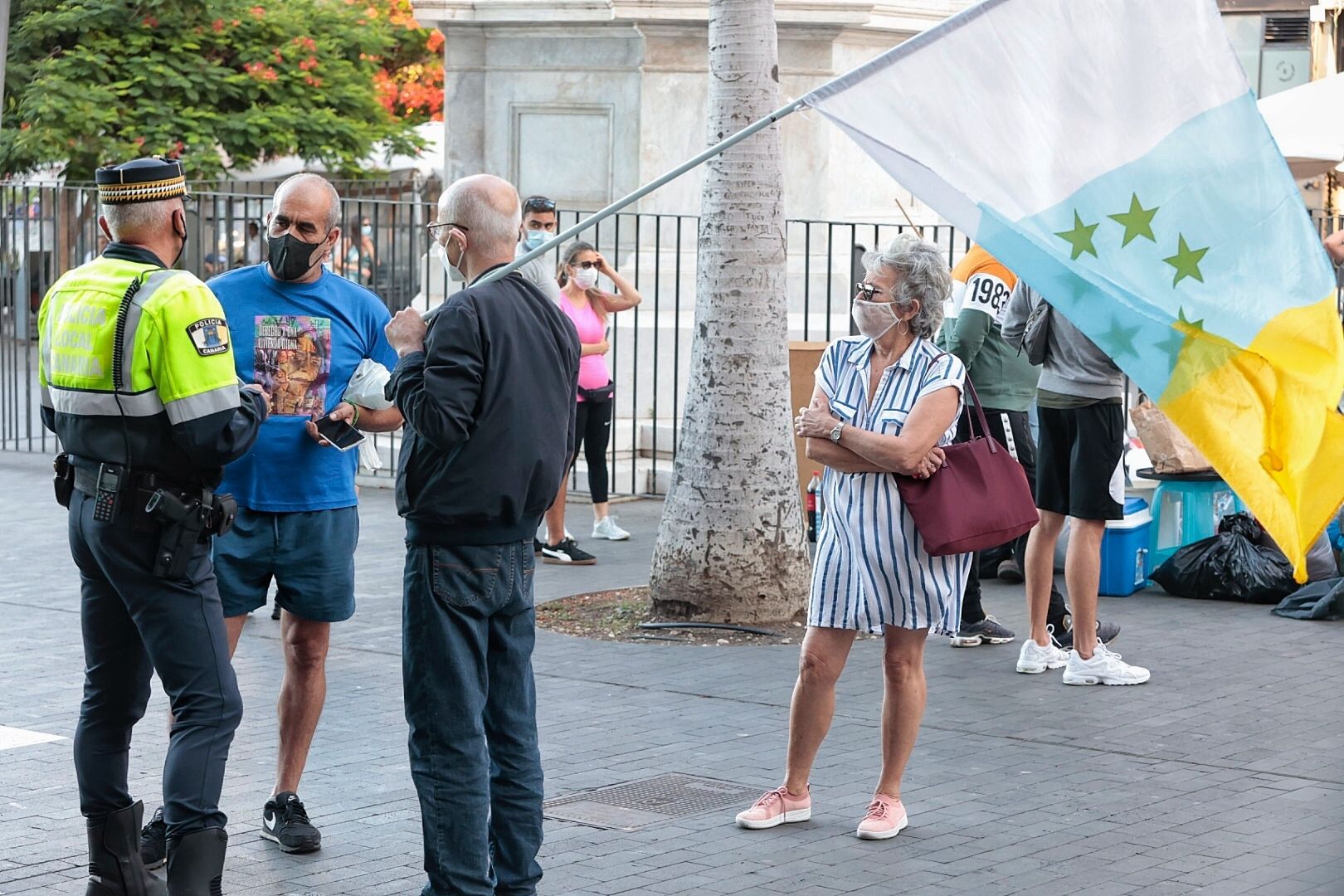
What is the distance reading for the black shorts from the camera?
7645 millimetres

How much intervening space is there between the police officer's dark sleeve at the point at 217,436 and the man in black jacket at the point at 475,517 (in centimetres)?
39

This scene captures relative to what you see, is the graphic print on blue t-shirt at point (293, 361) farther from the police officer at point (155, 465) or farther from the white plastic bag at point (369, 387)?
the police officer at point (155, 465)

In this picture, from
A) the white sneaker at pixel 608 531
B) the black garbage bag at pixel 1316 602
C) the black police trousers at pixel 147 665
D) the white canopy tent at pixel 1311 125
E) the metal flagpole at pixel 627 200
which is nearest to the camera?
the metal flagpole at pixel 627 200

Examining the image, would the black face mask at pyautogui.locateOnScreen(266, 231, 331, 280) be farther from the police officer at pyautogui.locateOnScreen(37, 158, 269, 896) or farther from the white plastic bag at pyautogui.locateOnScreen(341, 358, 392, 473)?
the police officer at pyautogui.locateOnScreen(37, 158, 269, 896)

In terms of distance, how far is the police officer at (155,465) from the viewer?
15.2 feet

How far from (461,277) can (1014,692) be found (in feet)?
12.0

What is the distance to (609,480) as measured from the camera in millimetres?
13445

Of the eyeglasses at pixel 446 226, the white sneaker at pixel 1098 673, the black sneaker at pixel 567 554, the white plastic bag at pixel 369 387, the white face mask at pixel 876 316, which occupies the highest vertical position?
the eyeglasses at pixel 446 226

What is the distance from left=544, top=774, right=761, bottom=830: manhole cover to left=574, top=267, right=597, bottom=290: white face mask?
4.86 m

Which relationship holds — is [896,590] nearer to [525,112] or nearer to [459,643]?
[459,643]

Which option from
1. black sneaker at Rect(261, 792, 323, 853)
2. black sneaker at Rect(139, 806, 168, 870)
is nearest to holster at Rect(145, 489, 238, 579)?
black sneaker at Rect(139, 806, 168, 870)

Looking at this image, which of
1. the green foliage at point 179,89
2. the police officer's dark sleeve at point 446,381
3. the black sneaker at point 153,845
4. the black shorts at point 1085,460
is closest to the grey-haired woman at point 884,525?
the police officer's dark sleeve at point 446,381

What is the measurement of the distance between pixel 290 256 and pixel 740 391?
3.78 meters

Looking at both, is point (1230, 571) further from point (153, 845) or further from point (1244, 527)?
point (153, 845)
